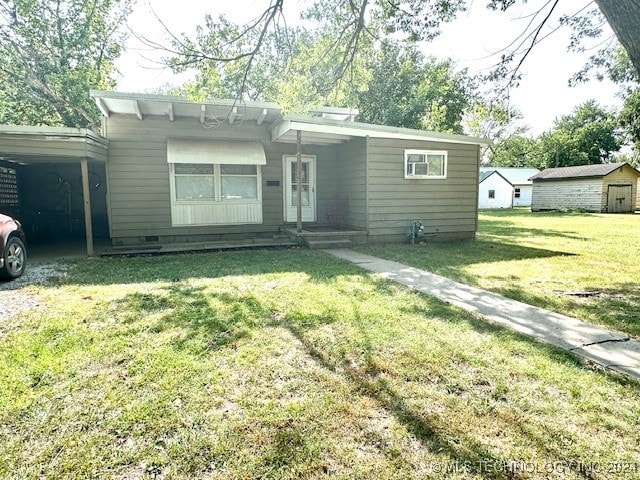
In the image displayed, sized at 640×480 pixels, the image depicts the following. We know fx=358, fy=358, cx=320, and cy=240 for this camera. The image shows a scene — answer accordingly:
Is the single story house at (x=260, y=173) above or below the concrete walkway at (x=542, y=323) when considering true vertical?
above

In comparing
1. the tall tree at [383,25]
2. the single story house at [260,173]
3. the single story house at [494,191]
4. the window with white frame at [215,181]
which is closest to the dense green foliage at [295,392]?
the tall tree at [383,25]

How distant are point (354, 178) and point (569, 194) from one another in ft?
76.7

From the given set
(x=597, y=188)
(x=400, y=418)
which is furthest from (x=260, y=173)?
(x=597, y=188)

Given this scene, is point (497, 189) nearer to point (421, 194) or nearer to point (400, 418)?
point (421, 194)

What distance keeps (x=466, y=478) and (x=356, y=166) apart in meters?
8.18

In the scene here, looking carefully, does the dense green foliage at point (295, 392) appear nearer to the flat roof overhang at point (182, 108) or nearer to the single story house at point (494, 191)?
the flat roof overhang at point (182, 108)

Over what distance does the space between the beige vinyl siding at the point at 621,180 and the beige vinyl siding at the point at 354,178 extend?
22.1m

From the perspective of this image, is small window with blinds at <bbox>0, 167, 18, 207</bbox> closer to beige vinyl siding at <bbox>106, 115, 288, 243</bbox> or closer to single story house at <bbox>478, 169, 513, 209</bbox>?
beige vinyl siding at <bbox>106, 115, 288, 243</bbox>

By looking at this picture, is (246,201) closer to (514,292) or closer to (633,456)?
(514,292)

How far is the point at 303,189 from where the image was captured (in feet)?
34.0

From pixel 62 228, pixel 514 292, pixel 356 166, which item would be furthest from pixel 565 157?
pixel 62 228

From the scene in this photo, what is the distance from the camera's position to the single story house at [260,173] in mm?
8242

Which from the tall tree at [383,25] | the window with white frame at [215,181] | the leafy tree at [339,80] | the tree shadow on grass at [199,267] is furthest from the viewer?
the window with white frame at [215,181]

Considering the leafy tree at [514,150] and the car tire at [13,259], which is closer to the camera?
the car tire at [13,259]
